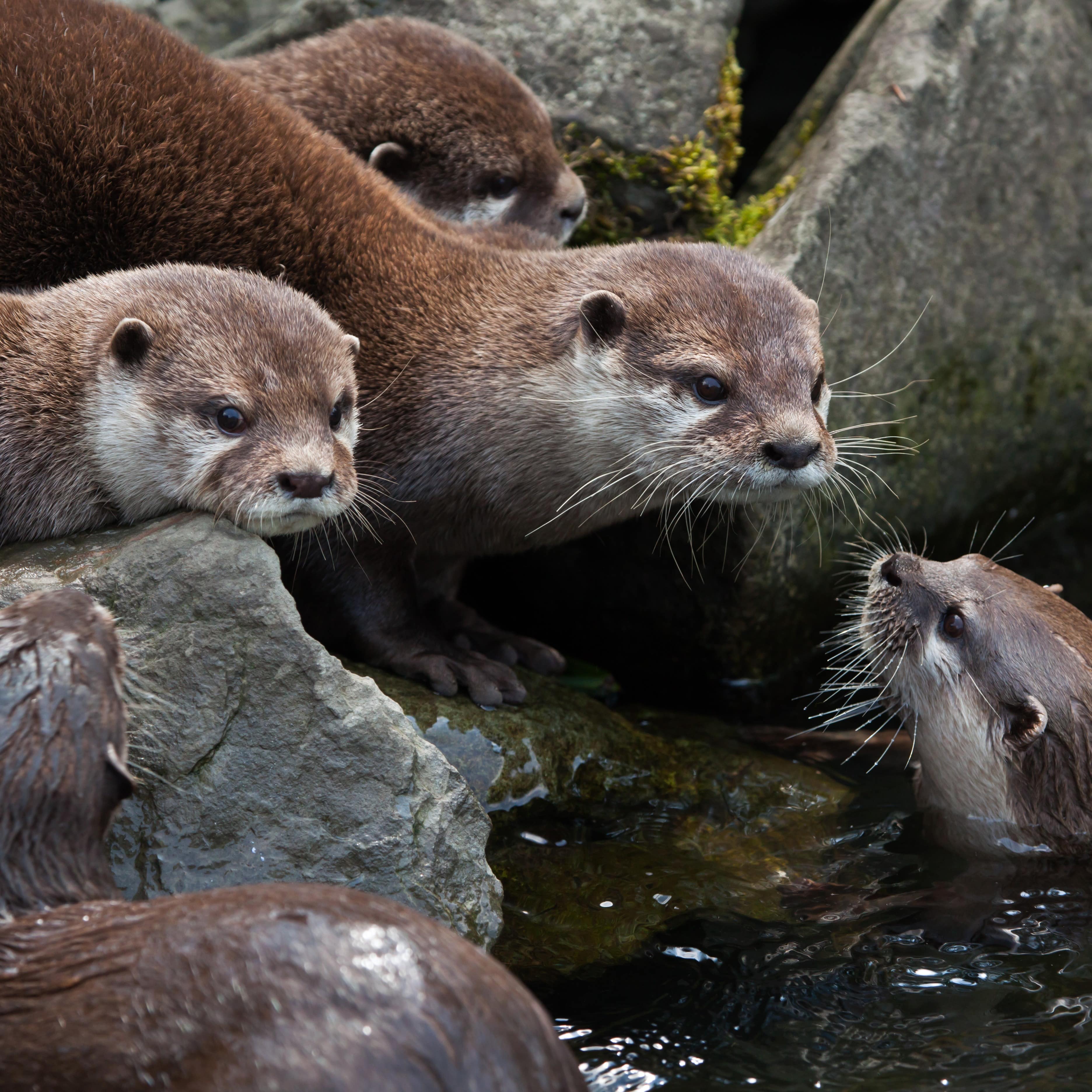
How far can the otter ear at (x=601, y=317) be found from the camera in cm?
387

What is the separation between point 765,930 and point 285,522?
1.60 meters

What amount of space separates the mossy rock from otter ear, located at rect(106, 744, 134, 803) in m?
1.06

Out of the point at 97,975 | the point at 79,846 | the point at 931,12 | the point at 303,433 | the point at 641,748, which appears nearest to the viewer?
the point at 97,975

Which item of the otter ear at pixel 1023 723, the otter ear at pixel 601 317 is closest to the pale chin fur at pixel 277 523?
the otter ear at pixel 601 317

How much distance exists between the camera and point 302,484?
3240 millimetres

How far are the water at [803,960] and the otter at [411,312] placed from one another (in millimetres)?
679

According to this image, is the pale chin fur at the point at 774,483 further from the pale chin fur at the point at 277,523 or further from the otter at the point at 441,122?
the otter at the point at 441,122

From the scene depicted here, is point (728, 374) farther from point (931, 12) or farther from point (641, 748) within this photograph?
point (931, 12)

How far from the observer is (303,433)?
11.0 ft

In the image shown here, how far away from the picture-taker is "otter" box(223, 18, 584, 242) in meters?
4.95

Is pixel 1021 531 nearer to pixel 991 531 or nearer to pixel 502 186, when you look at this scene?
pixel 991 531

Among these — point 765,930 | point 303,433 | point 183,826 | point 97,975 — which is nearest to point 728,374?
point 303,433

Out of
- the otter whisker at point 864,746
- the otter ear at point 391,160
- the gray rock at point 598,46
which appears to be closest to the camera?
the otter whisker at point 864,746

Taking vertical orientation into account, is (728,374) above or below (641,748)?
above
